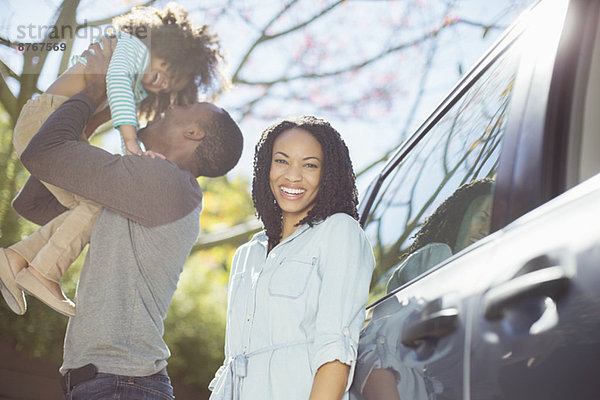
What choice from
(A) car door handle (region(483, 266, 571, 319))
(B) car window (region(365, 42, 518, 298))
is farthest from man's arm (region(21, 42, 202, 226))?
(A) car door handle (region(483, 266, 571, 319))

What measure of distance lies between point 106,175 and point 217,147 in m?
0.57

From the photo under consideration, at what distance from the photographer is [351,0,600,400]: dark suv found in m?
0.75

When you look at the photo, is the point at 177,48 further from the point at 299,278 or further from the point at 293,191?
the point at 299,278

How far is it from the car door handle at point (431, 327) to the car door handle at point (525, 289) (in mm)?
109

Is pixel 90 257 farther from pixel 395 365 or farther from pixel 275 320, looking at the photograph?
pixel 395 365

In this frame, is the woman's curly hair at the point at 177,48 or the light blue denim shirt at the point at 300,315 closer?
the light blue denim shirt at the point at 300,315

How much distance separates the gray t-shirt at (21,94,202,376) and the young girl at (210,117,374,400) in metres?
0.31

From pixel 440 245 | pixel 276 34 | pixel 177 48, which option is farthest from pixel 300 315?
pixel 276 34

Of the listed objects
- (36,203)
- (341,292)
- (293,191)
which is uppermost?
(36,203)

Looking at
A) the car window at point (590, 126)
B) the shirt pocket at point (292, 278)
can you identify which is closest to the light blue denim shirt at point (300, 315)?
the shirt pocket at point (292, 278)

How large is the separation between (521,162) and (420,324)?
34 centimetres

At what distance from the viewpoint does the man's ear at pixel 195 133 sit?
8.07ft

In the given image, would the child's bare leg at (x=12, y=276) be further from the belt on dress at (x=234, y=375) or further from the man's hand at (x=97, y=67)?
the belt on dress at (x=234, y=375)

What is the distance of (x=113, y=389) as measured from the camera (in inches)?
70.2
